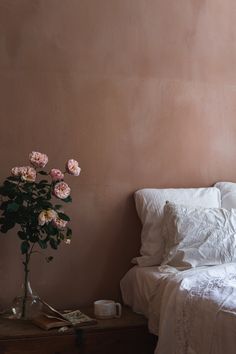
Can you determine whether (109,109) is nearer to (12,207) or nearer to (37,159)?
(37,159)

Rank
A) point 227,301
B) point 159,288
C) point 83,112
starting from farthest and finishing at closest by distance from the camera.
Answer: point 83,112 → point 159,288 → point 227,301

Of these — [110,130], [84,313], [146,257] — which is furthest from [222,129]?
[84,313]

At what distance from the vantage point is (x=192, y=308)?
2344mm

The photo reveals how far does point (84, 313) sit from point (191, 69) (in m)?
1.68

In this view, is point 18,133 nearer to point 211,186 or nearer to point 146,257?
point 146,257

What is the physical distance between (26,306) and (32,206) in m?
0.55

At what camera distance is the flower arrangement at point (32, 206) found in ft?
9.18

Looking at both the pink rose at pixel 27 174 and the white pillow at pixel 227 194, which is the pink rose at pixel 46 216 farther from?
the white pillow at pixel 227 194

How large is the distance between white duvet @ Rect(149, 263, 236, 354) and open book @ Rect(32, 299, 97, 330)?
1.19 feet

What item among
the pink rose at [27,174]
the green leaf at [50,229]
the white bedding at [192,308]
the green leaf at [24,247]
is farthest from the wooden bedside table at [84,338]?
the pink rose at [27,174]

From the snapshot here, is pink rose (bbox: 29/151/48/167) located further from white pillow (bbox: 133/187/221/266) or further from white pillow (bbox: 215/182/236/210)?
white pillow (bbox: 215/182/236/210)

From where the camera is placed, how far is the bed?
2221 millimetres

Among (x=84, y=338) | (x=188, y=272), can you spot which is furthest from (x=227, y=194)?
(x=84, y=338)

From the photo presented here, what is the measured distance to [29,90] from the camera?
122 inches
